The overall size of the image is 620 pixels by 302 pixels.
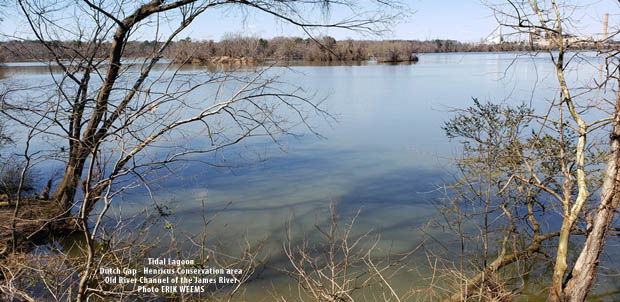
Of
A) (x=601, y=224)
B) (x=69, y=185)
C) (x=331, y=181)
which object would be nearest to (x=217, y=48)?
(x=69, y=185)

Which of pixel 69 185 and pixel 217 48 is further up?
pixel 217 48

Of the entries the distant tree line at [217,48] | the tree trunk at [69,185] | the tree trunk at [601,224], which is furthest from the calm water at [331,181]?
the tree trunk at [69,185]

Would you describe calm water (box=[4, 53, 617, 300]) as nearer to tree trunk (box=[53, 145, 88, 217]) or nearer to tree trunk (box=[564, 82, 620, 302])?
tree trunk (box=[564, 82, 620, 302])

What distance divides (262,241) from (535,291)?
316cm

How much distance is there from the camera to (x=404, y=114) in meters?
13.1

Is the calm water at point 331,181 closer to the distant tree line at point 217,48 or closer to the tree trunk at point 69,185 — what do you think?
the distant tree line at point 217,48

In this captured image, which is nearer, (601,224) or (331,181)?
(601,224)

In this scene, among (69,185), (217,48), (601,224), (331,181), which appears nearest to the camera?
(601,224)

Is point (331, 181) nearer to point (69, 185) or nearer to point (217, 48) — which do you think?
point (217, 48)

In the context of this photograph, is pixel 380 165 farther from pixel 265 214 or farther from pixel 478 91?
pixel 478 91

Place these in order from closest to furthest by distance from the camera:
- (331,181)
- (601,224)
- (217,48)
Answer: (601,224) → (217,48) → (331,181)

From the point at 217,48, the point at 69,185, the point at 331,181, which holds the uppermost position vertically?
the point at 217,48

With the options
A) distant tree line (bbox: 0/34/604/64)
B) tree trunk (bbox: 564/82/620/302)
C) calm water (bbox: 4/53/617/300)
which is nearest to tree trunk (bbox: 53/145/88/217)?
calm water (bbox: 4/53/617/300)

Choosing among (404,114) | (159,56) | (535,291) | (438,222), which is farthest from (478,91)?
(159,56)
